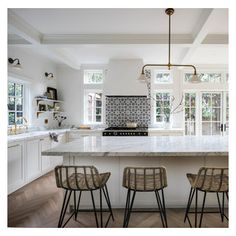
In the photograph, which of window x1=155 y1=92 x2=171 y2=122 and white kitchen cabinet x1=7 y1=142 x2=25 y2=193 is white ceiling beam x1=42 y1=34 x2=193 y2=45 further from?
window x1=155 y1=92 x2=171 y2=122

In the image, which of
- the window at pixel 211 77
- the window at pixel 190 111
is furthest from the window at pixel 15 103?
the window at pixel 211 77

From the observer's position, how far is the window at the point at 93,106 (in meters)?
5.78

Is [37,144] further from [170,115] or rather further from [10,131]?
[170,115]

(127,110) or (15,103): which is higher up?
(15,103)

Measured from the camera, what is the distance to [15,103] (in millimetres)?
4141

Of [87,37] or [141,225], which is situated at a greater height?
[87,37]

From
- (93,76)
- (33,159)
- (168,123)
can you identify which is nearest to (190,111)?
(168,123)

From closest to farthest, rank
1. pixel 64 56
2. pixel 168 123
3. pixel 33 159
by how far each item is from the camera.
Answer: pixel 33 159
pixel 64 56
pixel 168 123

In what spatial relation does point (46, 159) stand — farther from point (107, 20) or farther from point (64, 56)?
point (107, 20)

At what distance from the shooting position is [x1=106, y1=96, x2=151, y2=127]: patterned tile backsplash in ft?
18.2
